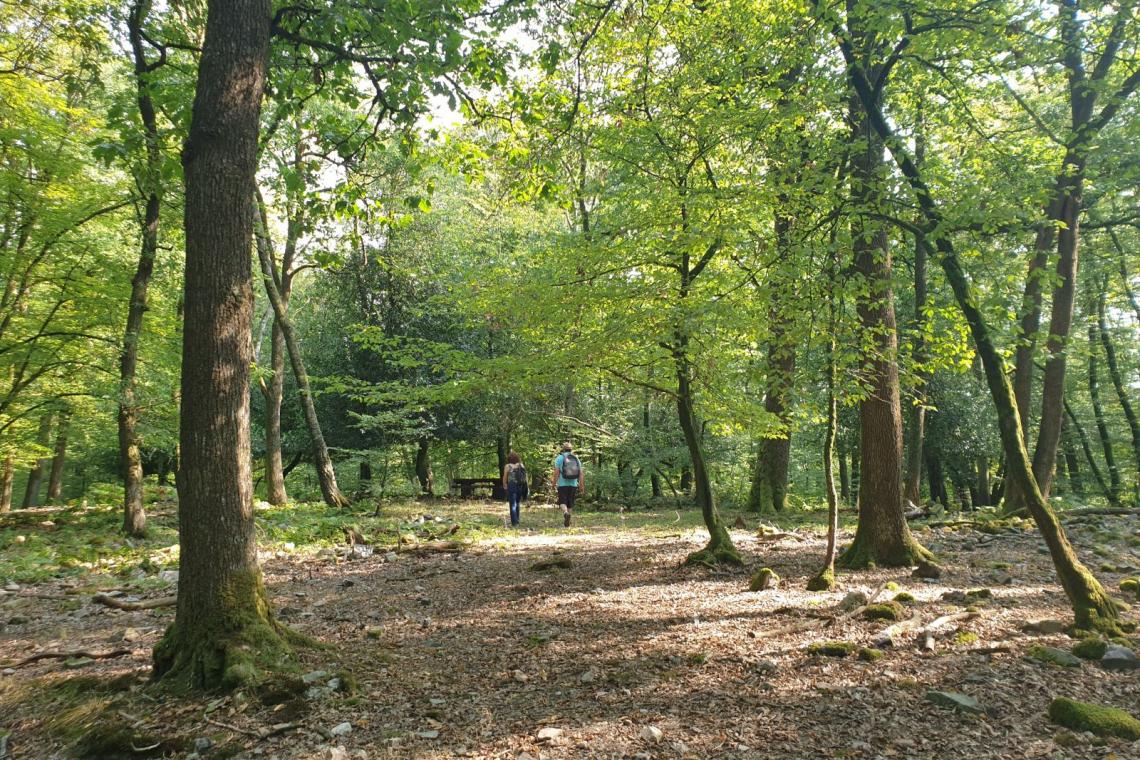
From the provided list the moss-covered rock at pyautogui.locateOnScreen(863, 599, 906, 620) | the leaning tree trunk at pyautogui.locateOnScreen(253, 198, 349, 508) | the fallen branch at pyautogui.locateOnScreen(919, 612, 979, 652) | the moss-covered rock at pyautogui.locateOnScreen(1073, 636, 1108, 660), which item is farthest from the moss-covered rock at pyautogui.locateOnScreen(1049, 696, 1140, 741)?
the leaning tree trunk at pyautogui.locateOnScreen(253, 198, 349, 508)

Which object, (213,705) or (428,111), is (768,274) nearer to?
(428,111)

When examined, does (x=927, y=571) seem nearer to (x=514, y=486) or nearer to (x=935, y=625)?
(x=935, y=625)

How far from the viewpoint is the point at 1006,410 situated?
15.2 ft

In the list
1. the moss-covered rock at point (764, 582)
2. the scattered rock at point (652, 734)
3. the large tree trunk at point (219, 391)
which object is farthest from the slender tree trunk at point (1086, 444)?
the large tree trunk at point (219, 391)

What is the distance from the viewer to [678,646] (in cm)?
464

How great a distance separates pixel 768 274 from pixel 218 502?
472cm

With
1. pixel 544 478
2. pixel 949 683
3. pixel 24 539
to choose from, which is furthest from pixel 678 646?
pixel 544 478

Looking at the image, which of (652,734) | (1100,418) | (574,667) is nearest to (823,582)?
(574,667)

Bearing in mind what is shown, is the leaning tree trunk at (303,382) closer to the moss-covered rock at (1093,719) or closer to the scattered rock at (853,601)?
the scattered rock at (853,601)

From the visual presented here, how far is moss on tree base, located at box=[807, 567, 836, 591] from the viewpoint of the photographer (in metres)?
6.13

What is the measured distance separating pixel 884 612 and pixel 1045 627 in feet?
3.50

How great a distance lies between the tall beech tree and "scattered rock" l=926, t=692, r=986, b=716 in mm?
1656

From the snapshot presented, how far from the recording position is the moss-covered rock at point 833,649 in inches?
166

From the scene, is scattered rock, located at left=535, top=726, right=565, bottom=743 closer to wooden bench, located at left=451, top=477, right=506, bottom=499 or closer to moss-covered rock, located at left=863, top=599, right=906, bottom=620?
moss-covered rock, located at left=863, top=599, right=906, bottom=620
